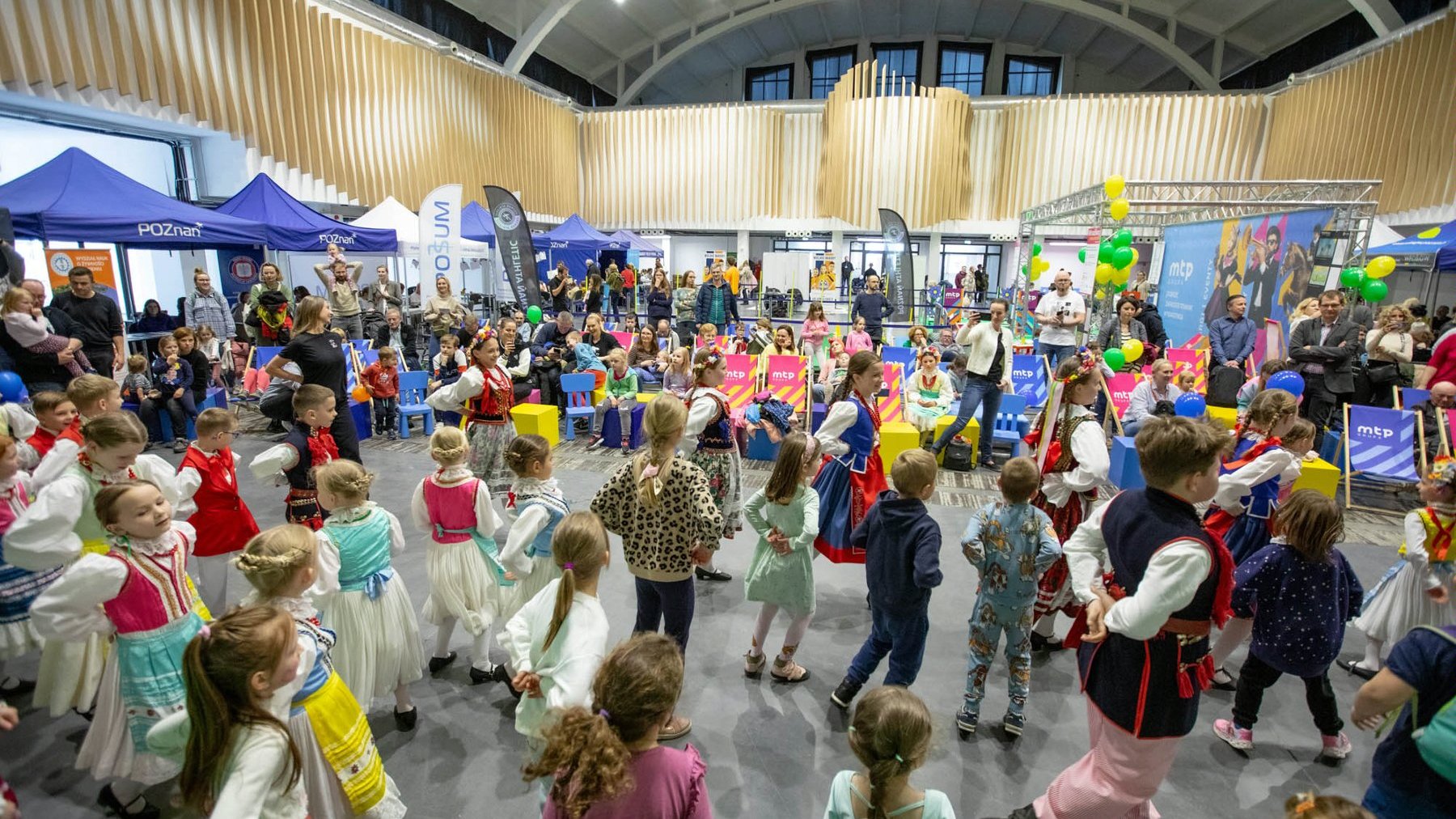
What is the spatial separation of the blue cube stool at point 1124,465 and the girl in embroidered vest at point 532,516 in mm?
4868

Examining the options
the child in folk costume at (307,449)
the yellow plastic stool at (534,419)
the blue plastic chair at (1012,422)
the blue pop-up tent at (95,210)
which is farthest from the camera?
Answer: the blue plastic chair at (1012,422)

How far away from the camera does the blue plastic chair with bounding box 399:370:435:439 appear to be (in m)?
8.09

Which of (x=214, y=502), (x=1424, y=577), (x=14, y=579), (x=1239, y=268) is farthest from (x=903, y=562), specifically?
(x=1239, y=268)

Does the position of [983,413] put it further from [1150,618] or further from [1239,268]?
[1239,268]

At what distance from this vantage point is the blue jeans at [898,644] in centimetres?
296

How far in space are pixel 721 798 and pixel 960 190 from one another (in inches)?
775

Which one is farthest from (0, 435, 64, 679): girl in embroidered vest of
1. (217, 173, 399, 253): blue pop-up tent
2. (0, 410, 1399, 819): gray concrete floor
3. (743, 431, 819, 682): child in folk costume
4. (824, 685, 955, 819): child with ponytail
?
(217, 173, 399, 253): blue pop-up tent

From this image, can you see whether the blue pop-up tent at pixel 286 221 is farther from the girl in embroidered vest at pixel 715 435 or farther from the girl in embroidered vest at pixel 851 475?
the girl in embroidered vest at pixel 851 475

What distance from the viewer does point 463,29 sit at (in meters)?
17.8

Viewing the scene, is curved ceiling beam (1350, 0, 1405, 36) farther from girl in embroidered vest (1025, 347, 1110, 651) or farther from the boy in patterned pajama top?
the boy in patterned pajama top

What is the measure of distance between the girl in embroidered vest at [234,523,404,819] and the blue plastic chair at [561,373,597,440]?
5.81 metres

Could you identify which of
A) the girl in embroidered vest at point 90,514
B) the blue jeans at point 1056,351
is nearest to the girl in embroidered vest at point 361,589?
the girl in embroidered vest at point 90,514

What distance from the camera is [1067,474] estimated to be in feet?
11.4

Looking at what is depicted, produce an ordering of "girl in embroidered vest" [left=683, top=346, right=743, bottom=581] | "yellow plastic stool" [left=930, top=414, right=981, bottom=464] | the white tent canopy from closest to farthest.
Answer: "girl in embroidered vest" [left=683, top=346, right=743, bottom=581], "yellow plastic stool" [left=930, top=414, right=981, bottom=464], the white tent canopy
